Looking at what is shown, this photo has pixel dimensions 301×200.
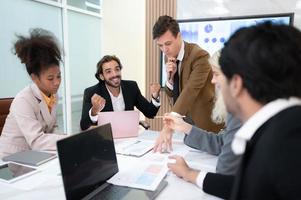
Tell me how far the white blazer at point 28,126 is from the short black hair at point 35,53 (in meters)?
0.12

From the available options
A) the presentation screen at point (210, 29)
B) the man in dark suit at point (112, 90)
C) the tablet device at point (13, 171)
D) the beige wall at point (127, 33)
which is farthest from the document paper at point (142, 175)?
the beige wall at point (127, 33)

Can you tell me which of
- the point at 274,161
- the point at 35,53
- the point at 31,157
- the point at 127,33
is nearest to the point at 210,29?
the point at 127,33

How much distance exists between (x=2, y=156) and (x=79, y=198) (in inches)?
31.6

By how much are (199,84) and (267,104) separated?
1.30 meters

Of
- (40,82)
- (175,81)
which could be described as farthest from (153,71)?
(40,82)

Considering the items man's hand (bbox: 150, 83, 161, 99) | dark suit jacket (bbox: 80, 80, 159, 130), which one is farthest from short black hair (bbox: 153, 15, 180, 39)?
dark suit jacket (bbox: 80, 80, 159, 130)

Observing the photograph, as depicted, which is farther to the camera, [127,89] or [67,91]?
[67,91]

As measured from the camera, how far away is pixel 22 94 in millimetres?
1546

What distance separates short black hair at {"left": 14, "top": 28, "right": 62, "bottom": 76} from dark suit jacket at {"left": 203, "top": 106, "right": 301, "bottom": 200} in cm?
128

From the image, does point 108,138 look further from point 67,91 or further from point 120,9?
point 120,9

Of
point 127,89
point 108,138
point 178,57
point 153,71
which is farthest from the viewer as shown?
point 153,71

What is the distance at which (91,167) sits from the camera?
3.49 feet

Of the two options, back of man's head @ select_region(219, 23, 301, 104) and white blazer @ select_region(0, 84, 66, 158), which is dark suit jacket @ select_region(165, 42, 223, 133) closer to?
white blazer @ select_region(0, 84, 66, 158)

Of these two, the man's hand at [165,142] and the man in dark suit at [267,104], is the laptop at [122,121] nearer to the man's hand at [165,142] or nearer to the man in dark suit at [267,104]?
the man's hand at [165,142]
